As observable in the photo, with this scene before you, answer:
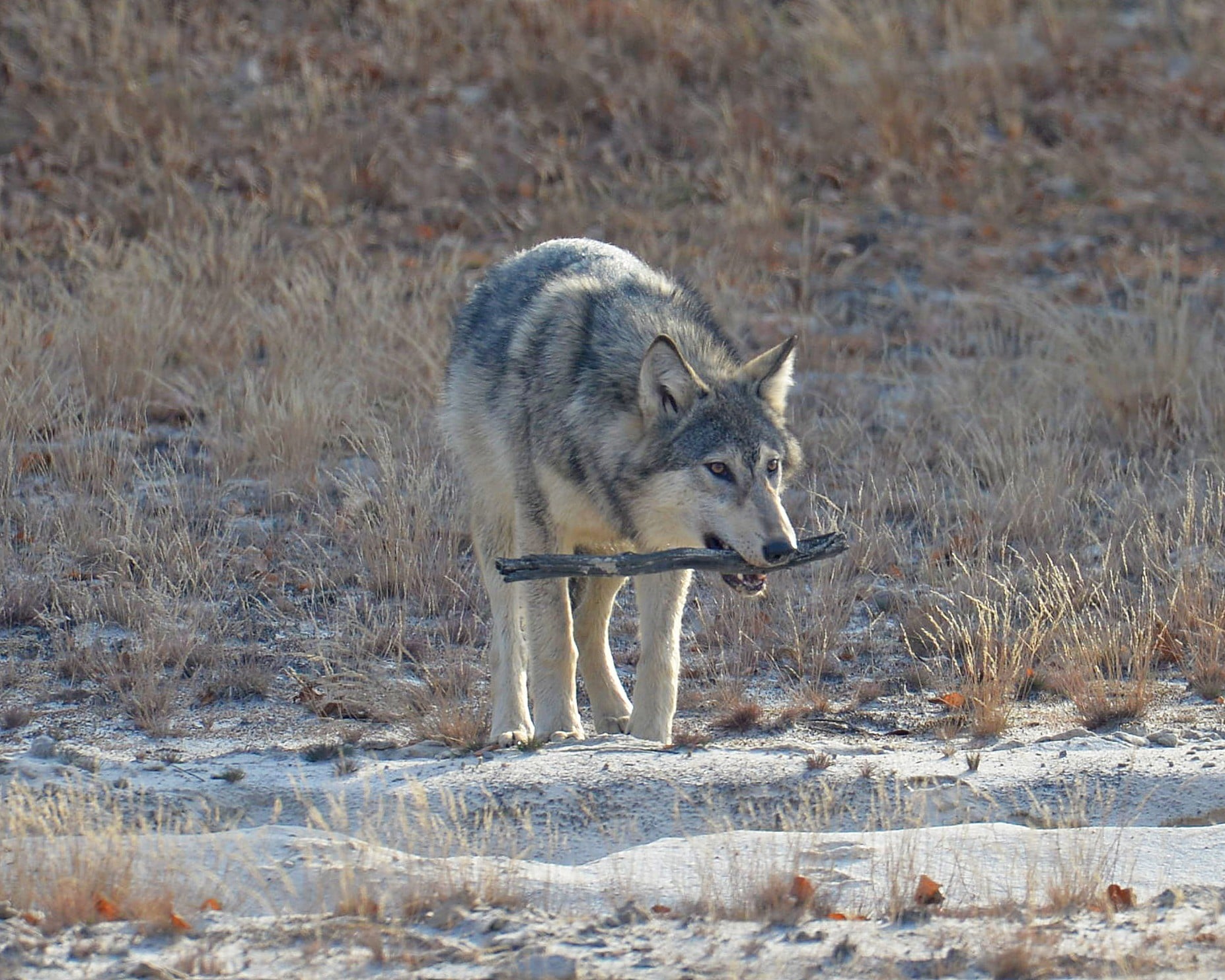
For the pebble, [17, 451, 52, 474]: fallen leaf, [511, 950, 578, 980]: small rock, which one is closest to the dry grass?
[17, 451, 52, 474]: fallen leaf

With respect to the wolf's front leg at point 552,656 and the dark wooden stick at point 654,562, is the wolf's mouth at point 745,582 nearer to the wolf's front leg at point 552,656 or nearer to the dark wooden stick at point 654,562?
the dark wooden stick at point 654,562

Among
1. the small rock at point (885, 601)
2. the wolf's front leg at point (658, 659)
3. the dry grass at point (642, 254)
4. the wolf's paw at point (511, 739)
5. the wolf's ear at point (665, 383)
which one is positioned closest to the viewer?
the wolf's ear at point (665, 383)

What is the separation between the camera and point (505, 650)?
636 cm

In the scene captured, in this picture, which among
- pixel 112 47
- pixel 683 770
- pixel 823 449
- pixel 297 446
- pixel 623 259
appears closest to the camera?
pixel 683 770

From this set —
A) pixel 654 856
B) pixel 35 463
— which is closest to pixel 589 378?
pixel 654 856

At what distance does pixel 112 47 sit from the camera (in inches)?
594

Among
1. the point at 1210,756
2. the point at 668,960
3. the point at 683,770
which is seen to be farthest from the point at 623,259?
the point at 668,960

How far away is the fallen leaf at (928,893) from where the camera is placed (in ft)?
13.2

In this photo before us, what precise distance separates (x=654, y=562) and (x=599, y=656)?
4.50 ft

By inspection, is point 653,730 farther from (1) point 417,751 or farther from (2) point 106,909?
(2) point 106,909

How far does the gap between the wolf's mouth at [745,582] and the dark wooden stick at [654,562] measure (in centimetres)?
7

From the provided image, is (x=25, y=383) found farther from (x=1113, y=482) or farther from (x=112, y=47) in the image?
(x=112, y=47)

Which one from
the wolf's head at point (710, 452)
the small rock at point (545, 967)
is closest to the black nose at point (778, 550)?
the wolf's head at point (710, 452)

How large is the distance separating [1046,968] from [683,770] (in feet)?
6.09
